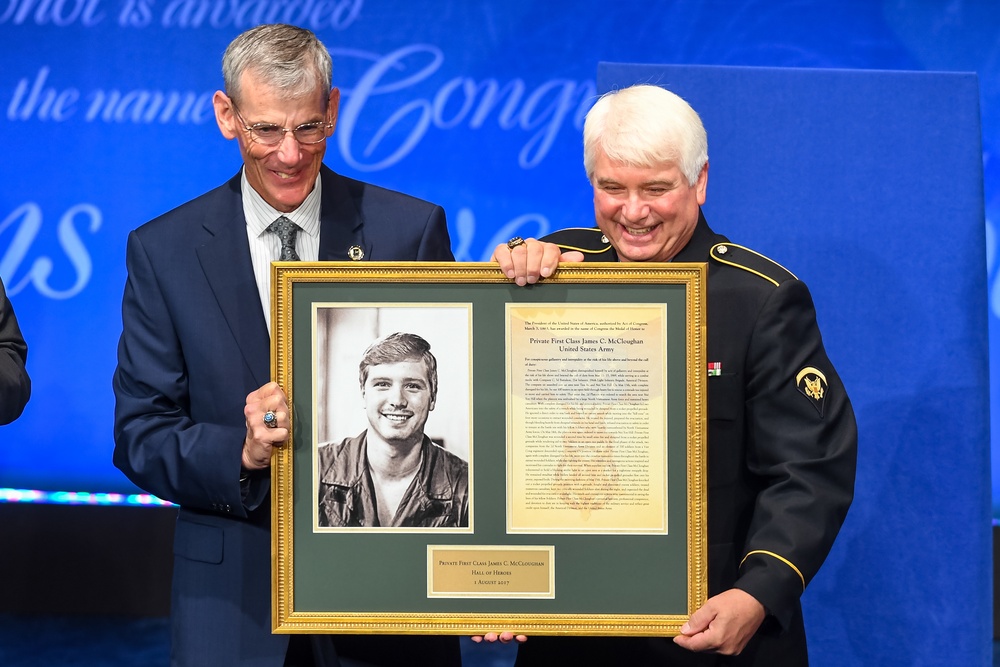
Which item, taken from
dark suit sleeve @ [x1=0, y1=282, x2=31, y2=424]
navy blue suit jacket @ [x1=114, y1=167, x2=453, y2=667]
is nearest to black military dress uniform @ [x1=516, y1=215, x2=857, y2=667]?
navy blue suit jacket @ [x1=114, y1=167, x2=453, y2=667]

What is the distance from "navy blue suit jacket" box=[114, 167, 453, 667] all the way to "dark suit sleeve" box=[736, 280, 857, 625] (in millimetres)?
802

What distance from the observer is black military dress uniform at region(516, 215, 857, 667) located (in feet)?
6.06

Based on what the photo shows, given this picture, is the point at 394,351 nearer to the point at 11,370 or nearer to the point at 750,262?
the point at 750,262

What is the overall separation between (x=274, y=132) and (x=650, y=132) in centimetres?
66

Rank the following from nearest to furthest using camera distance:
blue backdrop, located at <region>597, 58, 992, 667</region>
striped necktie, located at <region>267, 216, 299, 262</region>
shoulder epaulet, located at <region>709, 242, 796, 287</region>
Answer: shoulder epaulet, located at <region>709, 242, 796, 287</region> → striped necktie, located at <region>267, 216, 299, 262</region> → blue backdrop, located at <region>597, 58, 992, 667</region>

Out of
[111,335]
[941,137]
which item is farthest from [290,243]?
[111,335]

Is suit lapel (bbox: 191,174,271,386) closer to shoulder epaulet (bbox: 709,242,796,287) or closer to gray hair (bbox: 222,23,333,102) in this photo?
gray hair (bbox: 222,23,333,102)

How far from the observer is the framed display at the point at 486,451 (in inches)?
71.7

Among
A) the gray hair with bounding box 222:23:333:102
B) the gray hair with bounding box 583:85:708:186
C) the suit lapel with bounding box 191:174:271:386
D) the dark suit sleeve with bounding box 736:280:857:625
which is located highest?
the gray hair with bounding box 222:23:333:102

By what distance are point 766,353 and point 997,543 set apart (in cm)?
324

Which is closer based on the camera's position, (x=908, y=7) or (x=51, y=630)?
(x=908, y=7)

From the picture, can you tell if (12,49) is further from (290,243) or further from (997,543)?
(997,543)

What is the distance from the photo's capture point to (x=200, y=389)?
203 centimetres

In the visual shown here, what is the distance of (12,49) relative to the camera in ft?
15.0
